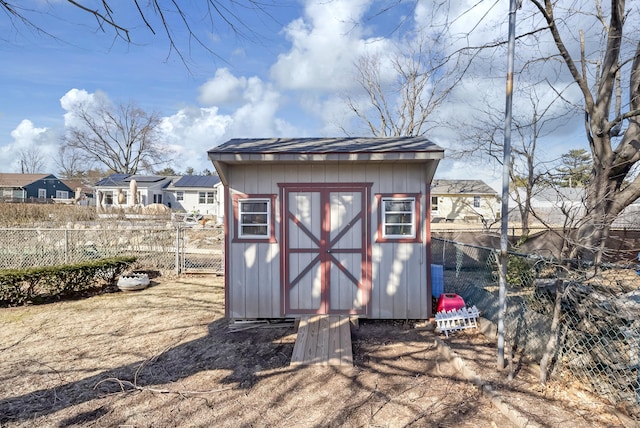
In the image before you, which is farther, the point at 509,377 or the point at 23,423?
the point at 509,377

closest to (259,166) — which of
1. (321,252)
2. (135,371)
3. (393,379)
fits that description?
(321,252)

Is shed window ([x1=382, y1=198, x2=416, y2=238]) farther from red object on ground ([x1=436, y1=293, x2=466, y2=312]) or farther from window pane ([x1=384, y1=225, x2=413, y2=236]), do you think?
red object on ground ([x1=436, y1=293, x2=466, y2=312])

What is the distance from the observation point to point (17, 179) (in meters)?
40.7

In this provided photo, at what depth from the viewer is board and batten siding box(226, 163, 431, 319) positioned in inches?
204

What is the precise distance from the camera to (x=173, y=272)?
924cm

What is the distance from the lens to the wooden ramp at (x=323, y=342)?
3895 millimetres

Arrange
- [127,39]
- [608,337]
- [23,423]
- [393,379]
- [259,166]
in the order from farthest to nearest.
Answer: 1. [259,166]
2. [393,379]
3. [608,337]
4. [23,423]
5. [127,39]

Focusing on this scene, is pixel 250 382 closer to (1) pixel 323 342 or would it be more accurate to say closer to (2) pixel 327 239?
(1) pixel 323 342

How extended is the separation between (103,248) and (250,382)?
8038mm

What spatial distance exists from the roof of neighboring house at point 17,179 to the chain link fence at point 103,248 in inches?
1578

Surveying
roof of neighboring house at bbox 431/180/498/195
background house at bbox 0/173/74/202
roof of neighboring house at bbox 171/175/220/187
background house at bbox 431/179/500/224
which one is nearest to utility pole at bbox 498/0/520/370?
background house at bbox 431/179/500/224

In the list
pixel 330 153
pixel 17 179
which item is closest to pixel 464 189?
pixel 330 153

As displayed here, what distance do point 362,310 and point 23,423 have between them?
152 inches

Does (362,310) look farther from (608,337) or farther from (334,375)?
(608,337)
